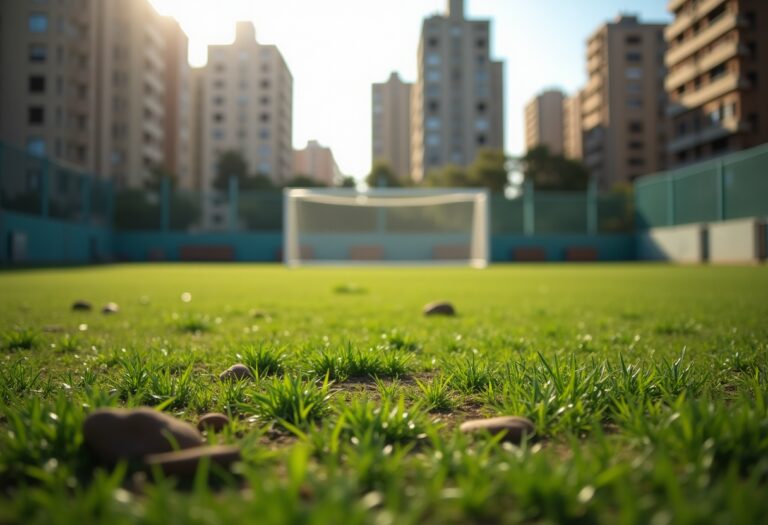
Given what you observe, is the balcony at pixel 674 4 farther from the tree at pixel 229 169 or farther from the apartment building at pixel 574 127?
the tree at pixel 229 169

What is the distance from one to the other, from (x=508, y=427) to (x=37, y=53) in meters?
59.2

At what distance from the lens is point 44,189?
88.5ft

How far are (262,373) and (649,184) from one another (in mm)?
36093

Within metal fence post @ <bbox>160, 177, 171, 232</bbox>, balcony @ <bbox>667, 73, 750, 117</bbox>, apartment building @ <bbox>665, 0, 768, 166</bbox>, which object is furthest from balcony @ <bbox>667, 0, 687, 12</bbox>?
metal fence post @ <bbox>160, 177, 171, 232</bbox>

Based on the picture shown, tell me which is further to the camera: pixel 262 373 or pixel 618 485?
pixel 262 373

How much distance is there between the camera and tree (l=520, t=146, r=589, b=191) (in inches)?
2242

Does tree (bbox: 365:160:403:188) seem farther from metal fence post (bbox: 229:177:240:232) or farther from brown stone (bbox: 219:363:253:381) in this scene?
brown stone (bbox: 219:363:253:381)

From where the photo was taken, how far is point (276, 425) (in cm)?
176

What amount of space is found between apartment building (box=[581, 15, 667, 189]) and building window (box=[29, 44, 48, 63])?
6840 cm

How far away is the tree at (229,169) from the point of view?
2394 inches

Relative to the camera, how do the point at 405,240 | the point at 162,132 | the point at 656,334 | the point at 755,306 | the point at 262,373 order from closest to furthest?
1. the point at 262,373
2. the point at 656,334
3. the point at 755,306
4. the point at 405,240
5. the point at 162,132

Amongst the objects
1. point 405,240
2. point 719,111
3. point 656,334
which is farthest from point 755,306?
point 719,111

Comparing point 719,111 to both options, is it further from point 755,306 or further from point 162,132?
point 162,132

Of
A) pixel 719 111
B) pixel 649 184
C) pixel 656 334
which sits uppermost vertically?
pixel 719 111
